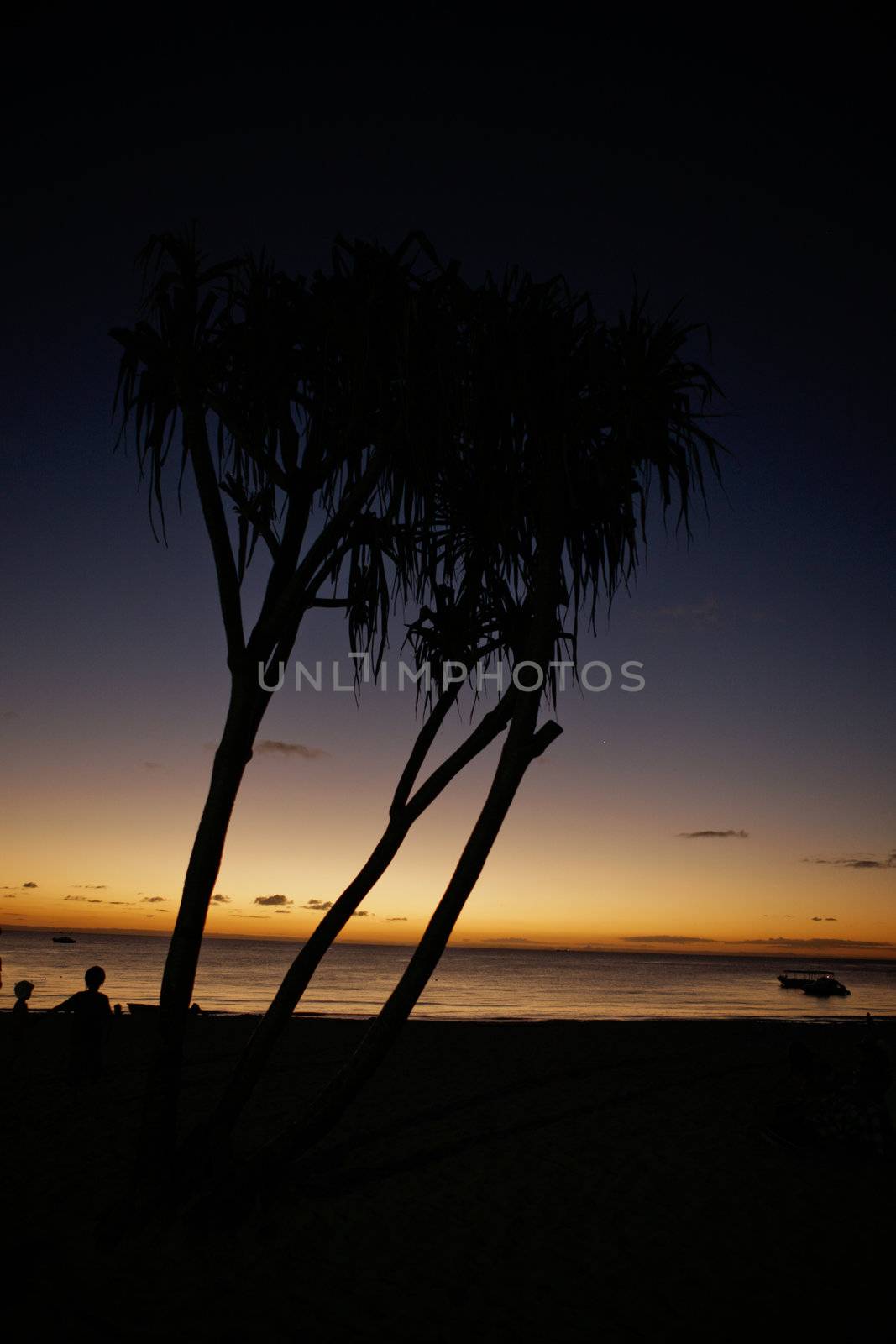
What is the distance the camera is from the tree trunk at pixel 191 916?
4684mm

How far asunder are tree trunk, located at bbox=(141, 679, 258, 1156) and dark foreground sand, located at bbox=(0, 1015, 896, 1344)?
63 centimetres

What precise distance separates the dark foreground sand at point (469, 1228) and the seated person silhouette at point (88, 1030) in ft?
0.97

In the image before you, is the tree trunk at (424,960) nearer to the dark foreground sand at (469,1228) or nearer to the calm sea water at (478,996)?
the dark foreground sand at (469,1228)

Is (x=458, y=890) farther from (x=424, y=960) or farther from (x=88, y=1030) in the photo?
(x=88, y=1030)

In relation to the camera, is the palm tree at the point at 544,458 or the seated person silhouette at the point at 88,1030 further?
the seated person silhouette at the point at 88,1030

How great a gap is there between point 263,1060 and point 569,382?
188 inches

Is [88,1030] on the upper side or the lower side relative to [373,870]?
lower

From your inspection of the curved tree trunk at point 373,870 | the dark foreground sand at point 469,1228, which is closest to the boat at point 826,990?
the dark foreground sand at point 469,1228

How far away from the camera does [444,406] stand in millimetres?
4828

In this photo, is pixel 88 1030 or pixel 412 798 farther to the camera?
pixel 88 1030

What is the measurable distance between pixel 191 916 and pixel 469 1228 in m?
2.75

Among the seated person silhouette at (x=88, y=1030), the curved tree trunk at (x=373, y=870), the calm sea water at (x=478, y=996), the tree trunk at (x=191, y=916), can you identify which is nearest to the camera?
the tree trunk at (x=191, y=916)

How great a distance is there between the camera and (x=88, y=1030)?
7996 millimetres

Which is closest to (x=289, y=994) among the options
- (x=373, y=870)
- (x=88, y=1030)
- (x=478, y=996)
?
(x=373, y=870)
